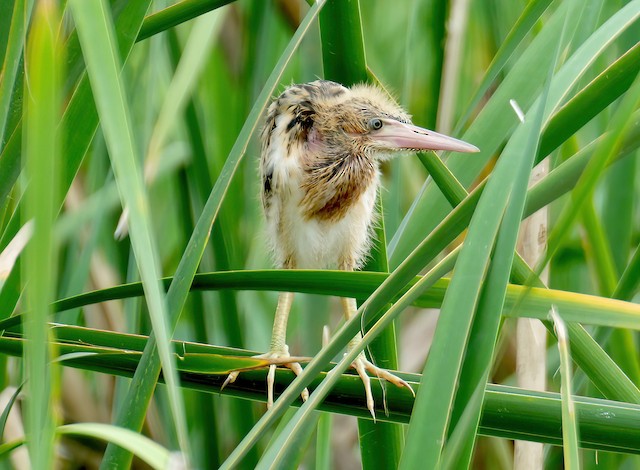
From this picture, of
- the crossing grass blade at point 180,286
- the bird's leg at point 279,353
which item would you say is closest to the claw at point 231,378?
the bird's leg at point 279,353

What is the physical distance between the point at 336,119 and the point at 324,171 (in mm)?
85

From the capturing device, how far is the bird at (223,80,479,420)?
123cm

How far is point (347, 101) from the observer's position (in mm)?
1234

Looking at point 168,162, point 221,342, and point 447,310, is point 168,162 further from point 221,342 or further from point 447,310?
point 447,310

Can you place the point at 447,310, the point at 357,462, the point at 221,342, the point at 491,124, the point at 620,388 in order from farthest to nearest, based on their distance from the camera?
1. the point at 357,462
2. the point at 221,342
3. the point at 491,124
4. the point at 620,388
5. the point at 447,310

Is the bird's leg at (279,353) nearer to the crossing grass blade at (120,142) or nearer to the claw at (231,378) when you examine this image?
the claw at (231,378)

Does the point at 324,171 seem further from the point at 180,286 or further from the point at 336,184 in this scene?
the point at 180,286

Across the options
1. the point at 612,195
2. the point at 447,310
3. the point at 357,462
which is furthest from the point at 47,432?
the point at 357,462

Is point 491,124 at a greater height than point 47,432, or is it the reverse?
point 491,124

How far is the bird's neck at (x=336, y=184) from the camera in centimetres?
123

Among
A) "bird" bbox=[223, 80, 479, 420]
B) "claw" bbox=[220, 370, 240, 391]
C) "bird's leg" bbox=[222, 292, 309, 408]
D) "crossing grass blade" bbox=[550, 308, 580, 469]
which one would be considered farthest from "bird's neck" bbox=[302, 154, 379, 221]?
"crossing grass blade" bbox=[550, 308, 580, 469]

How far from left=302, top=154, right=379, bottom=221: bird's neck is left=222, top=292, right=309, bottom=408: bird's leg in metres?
0.14

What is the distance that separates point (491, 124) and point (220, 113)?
0.72 meters

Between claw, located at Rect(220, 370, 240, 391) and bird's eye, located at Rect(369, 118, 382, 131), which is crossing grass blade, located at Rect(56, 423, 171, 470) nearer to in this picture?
claw, located at Rect(220, 370, 240, 391)
